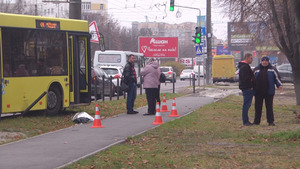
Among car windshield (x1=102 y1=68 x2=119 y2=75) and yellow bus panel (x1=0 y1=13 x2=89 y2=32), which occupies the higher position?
yellow bus panel (x1=0 y1=13 x2=89 y2=32)

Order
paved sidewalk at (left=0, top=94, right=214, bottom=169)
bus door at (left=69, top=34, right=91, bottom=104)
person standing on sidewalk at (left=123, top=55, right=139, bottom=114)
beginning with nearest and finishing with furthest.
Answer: paved sidewalk at (left=0, top=94, right=214, bottom=169), person standing on sidewalk at (left=123, top=55, right=139, bottom=114), bus door at (left=69, top=34, right=91, bottom=104)

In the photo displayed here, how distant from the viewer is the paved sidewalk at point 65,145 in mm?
8680

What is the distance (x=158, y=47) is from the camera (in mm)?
50969

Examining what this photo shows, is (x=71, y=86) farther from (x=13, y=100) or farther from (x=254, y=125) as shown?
(x=254, y=125)

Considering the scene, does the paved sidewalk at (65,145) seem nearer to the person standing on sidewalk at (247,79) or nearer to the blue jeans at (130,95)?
the blue jeans at (130,95)

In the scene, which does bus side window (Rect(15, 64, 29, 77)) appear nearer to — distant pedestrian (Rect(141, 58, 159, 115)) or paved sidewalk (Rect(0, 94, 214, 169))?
paved sidewalk (Rect(0, 94, 214, 169))

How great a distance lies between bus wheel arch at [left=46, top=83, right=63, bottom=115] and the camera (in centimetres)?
1639

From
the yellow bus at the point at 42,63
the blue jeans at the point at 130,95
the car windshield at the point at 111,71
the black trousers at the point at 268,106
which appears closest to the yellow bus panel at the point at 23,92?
the yellow bus at the point at 42,63

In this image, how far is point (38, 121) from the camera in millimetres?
15023

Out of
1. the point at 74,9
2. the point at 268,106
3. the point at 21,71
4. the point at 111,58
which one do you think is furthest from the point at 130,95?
the point at 111,58

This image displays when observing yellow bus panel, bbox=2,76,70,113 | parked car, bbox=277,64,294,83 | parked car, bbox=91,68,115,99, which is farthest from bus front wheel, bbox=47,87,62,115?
parked car, bbox=277,64,294,83

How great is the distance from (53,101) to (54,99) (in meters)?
0.07

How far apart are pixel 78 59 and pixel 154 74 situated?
2.45 metres

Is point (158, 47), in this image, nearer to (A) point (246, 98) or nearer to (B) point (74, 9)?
(B) point (74, 9)
